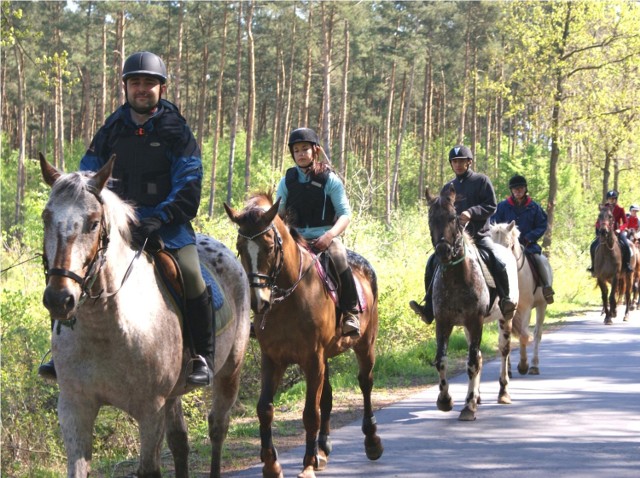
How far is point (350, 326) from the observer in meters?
8.10

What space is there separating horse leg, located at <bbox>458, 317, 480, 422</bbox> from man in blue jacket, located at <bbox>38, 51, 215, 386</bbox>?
4.60m

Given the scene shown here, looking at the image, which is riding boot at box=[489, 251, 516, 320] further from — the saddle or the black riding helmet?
the black riding helmet

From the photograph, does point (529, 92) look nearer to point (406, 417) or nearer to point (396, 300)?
point (396, 300)

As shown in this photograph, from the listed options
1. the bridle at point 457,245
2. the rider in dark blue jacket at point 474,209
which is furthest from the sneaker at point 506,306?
the bridle at point 457,245

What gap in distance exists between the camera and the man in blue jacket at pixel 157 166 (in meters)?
5.90

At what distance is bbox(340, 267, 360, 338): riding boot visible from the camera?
812 centimetres

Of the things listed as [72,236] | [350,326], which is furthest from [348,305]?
[72,236]

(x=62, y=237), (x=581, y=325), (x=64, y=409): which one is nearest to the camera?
(x=62, y=237)

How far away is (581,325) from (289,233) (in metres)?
14.9

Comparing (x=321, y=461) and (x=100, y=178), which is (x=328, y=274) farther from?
(x=100, y=178)

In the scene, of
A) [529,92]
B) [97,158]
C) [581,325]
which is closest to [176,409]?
[97,158]

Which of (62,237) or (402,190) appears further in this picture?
(402,190)

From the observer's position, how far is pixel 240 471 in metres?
7.54

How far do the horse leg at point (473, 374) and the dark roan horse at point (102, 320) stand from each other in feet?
15.4
